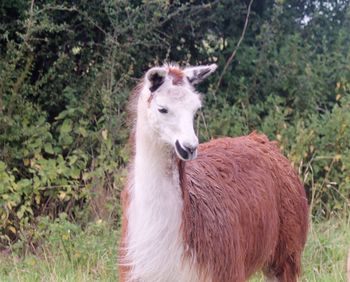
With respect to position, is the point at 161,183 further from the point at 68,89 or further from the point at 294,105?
the point at 294,105

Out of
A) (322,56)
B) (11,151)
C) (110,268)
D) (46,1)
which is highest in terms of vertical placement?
(46,1)

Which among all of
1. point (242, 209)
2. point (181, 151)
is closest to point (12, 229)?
point (242, 209)

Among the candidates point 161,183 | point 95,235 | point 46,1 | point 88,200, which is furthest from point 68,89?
point 161,183

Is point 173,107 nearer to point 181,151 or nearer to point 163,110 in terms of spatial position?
point 163,110

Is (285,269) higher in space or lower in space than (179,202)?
lower

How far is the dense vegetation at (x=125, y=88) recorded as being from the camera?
27.9 feet

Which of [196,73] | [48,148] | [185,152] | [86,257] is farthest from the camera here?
[48,148]

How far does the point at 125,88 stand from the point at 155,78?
4439 mm

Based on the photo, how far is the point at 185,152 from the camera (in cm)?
477

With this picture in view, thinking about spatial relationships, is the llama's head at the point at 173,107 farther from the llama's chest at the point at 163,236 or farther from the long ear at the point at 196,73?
the llama's chest at the point at 163,236

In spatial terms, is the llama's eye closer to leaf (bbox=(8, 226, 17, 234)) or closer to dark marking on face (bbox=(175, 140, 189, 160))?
dark marking on face (bbox=(175, 140, 189, 160))

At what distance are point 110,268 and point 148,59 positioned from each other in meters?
3.77

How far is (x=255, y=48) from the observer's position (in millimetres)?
10891

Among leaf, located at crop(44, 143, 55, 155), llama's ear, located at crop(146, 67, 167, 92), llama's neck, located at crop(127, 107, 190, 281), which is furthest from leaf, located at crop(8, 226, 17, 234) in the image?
llama's ear, located at crop(146, 67, 167, 92)
